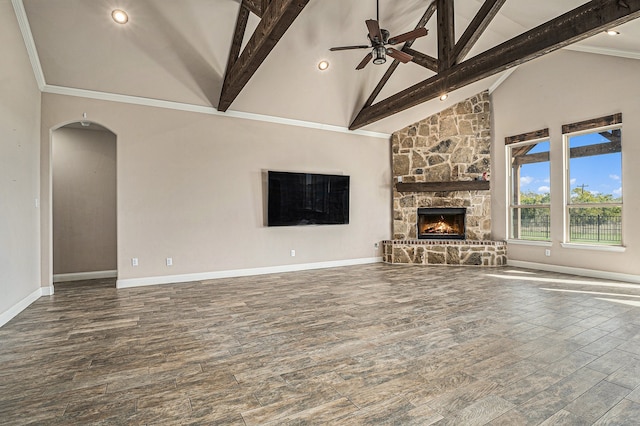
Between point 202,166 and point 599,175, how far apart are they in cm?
688

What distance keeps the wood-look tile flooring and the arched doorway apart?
1608 millimetres

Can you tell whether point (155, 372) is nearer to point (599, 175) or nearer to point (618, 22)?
point (618, 22)

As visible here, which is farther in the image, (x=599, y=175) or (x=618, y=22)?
(x=599, y=175)

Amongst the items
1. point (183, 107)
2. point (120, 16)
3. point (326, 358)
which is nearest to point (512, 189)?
point (326, 358)

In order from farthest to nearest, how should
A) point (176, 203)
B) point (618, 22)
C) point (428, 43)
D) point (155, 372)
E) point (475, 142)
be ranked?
1. point (475, 142)
2. point (428, 43)
3. point (176, 203)
4. point (618, 22)
5. point (155, 372)

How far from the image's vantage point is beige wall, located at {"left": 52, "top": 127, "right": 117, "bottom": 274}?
19.1 feet

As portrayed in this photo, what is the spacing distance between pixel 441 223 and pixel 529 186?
74.2 inches

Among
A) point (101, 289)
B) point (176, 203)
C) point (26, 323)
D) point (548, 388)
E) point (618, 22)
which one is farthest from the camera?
point (176, 203)

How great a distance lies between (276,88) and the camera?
5.66 m

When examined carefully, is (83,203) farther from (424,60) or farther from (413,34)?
(424,60)

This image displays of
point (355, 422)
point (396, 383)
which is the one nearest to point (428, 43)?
point (396, 383)

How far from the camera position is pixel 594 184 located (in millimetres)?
5641

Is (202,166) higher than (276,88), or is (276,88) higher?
(276,88)

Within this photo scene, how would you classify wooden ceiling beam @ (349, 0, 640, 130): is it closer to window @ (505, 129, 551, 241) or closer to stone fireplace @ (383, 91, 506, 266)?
stone fireplace @ (383, 91, 506, 266)
